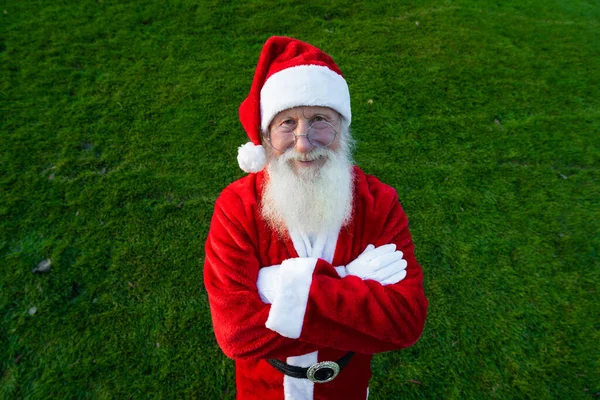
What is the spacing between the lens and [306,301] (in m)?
1.29

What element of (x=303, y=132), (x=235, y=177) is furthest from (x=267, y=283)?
(x=235, y=177)

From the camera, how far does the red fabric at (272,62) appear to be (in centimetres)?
158

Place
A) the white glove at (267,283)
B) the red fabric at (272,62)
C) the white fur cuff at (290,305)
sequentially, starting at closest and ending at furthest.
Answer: the white fur cuff at (290,305), the white glove at (267,283), the red fabric at (272,62)

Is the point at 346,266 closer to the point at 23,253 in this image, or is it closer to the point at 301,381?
the point at 301,381

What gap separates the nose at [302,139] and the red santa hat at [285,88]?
96 mm

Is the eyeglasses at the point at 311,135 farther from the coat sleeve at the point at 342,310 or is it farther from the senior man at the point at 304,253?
the coat sleeve at the point at 342,310

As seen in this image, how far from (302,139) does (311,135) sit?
6 cm

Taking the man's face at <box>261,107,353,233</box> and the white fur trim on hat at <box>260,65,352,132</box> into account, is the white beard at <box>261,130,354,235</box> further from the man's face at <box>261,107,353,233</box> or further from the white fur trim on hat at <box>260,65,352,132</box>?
the white fur trim on hat at <box>260,65,352,132</box>

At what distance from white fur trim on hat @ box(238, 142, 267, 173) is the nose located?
0.65 feet

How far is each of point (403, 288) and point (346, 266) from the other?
0.28 metres

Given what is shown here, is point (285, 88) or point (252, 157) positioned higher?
point (285, 88)

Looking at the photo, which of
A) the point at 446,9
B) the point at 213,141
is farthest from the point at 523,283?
the point at 446,9

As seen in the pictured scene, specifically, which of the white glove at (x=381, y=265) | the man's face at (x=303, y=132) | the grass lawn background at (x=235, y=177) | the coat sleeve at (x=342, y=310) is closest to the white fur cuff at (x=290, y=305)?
the coat sleeve at (x=342, y=310)

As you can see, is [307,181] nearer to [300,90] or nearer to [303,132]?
[303,132]
